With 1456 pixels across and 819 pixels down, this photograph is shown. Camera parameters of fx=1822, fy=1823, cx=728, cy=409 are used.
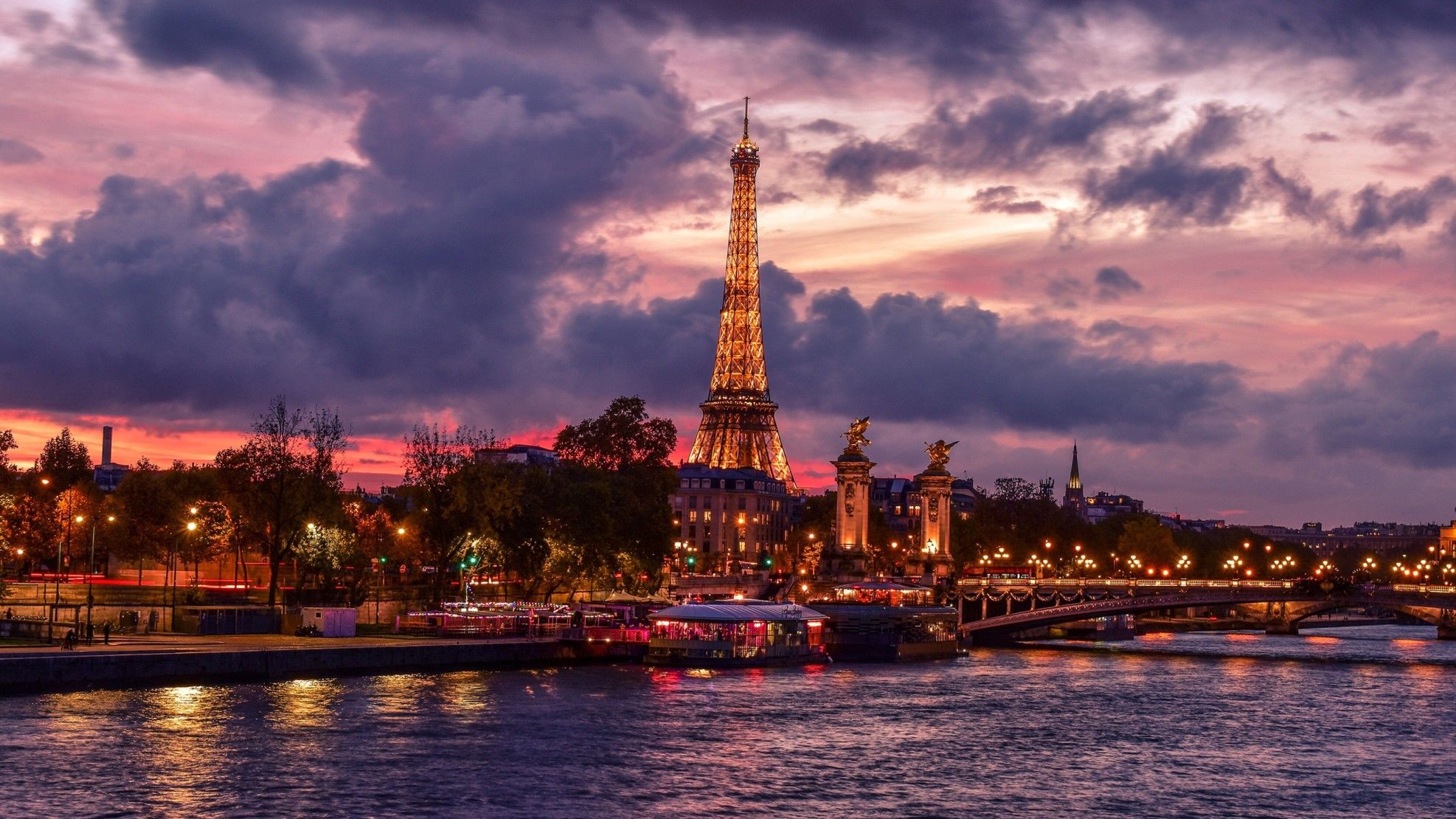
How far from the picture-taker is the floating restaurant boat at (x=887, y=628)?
106 meters

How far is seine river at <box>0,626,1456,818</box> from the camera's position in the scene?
4731 centimetres

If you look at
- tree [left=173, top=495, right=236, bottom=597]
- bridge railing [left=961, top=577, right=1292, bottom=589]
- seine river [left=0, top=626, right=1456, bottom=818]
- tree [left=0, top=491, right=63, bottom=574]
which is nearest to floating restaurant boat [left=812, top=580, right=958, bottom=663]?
bridge railing [left=961, top=577, right=1292, bottom=589]

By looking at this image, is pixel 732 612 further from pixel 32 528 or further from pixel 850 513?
pixel 850 513

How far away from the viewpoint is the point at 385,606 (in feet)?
307

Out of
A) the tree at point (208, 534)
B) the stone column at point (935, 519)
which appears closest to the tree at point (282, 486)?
the tree at point (208, 534)

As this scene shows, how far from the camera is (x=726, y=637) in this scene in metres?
91.2

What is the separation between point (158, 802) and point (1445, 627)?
12383 centimetres

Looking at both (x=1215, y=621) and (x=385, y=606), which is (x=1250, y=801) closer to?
(x=385, y=606)

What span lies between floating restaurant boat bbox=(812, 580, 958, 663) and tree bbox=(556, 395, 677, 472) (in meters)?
28.7

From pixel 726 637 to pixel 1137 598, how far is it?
3775 centimetres

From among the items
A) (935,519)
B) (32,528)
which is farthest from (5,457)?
(935,519)

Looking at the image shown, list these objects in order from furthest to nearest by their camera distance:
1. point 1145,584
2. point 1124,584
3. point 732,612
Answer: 1. point 1124,584
2. point 1145,584
3. point 732,612

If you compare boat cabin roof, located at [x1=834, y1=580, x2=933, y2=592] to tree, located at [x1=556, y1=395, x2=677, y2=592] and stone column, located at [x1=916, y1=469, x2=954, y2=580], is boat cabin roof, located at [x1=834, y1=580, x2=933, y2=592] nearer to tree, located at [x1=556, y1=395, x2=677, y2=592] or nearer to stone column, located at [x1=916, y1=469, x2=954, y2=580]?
tree, located at [x1=556, y1=395, x2=677, y2=592]

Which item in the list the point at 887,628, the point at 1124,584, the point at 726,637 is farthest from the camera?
the point at 1124,584
